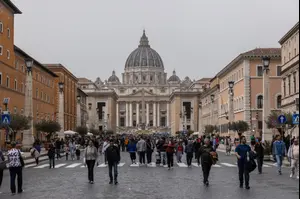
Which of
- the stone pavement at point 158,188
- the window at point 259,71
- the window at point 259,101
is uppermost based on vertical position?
the window at point 259,71

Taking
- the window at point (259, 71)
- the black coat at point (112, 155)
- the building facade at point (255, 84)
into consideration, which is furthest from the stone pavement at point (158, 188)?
the window at point (259, 71)

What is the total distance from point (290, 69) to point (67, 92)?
4564 cm

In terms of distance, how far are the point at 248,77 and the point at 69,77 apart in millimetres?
34193

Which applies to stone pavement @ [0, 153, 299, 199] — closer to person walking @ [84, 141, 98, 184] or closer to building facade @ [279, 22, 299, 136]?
person walking @ [84, 141, 98, 184]

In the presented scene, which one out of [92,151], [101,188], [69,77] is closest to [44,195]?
[101,188]

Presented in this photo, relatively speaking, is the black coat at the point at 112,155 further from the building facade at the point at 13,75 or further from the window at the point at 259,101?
the window at the point at 259,101

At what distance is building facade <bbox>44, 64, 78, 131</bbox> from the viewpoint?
89.2m

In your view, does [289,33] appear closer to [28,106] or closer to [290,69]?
[290,69]

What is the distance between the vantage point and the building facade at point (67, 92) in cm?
8919

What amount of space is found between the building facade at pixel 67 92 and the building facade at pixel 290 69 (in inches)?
1429

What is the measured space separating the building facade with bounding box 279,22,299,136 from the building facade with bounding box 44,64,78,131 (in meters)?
36.3

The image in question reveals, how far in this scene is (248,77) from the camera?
7506cm

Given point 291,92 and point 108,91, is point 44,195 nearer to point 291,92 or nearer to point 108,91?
point 291,92

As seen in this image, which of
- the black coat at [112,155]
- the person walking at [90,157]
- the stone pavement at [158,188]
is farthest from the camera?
the person walking at [90,157]
